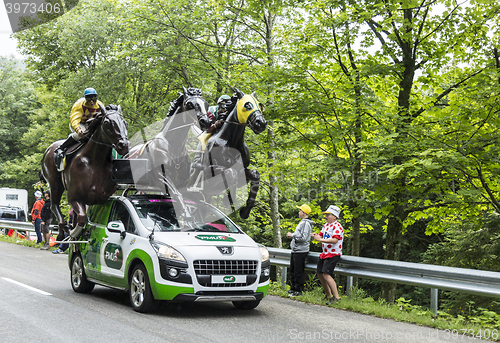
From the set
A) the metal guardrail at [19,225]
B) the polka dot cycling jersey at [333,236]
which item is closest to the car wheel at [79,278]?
the polka dot cycling jersey at [333,236]

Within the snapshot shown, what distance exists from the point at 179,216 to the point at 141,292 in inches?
56.0

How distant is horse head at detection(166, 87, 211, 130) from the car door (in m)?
2.03

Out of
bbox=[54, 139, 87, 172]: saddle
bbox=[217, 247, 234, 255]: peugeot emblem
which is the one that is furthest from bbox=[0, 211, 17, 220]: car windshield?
bbox=[217, 247, 234, 255]: peugeot emblem

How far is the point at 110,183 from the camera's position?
9.45m

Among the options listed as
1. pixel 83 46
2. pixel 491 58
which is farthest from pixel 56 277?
pixel 83 46

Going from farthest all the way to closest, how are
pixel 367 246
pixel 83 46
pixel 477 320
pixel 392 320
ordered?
pixel 367 246 → pixel 83 46 → pixel 392 320 → pixel 477 320

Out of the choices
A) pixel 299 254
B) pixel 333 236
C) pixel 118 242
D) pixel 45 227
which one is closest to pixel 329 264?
pixel 333 236

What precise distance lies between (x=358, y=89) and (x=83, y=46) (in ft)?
52.2

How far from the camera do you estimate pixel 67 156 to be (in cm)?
985

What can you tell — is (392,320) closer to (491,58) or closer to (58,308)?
(58,308)

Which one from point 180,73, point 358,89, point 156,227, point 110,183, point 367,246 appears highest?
point 180,73

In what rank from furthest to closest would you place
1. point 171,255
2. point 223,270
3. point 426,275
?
point 426,275, point 223,270, point 171,255

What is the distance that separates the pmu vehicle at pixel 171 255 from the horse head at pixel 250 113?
1.82 m

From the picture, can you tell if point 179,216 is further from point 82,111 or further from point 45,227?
point 45,227
